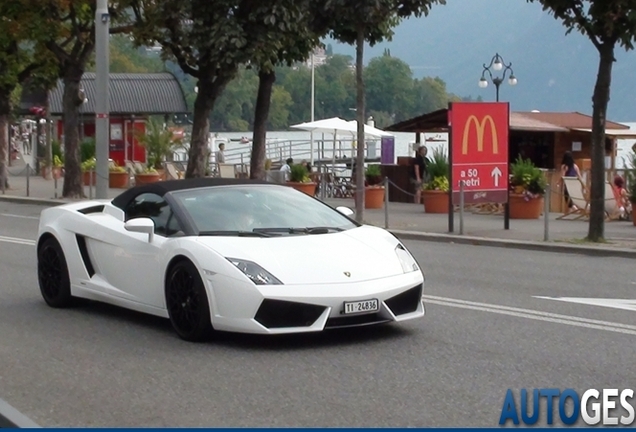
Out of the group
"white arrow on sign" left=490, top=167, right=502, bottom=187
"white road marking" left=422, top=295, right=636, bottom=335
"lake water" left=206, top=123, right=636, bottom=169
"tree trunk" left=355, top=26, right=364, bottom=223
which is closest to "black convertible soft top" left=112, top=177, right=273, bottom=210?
"white road marking" left=422, top=295, right=636, bottom=335

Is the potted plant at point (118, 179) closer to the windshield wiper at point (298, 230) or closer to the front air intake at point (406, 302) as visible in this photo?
the windshield wiper at point (298, 230)

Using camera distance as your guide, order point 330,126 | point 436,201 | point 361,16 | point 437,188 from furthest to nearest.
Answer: point 330,126 → point 437,188 → point 436,201 → point 361,16

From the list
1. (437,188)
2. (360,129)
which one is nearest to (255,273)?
(360,129)

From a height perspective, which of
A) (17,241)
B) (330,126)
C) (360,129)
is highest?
(330,126)

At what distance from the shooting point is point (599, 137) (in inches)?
736

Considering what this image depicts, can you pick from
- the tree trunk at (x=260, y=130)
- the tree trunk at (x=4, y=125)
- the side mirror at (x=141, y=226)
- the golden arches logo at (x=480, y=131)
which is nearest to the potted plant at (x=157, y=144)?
the tree trunk at (x=4, y=125)

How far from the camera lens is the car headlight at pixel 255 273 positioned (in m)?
8.88

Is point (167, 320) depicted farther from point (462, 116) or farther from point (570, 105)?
point (570, 105)

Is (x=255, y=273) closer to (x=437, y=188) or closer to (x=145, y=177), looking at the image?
(x=437, y=188)

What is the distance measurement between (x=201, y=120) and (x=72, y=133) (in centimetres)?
476

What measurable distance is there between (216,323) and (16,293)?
431 centimetres

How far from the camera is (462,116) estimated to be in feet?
70.1

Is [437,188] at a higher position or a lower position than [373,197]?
higher

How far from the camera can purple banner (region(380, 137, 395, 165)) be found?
121 feet
